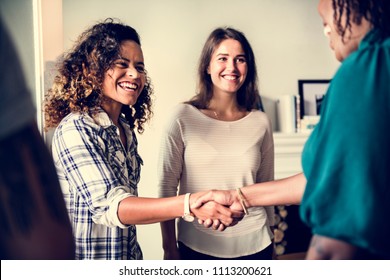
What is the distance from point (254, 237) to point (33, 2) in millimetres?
758

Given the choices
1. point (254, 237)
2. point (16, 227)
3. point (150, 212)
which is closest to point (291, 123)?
point (254, 237)

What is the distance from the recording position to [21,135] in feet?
1.11

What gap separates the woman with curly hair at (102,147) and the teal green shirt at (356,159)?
0.41 m

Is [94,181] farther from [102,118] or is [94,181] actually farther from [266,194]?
[266,194]

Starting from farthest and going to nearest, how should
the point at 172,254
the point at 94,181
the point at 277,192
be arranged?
the point at 172,254 < the point at 277,192 < the point at 94,181

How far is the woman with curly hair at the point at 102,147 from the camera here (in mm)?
744

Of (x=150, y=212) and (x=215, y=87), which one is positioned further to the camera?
(x=215, y=87)

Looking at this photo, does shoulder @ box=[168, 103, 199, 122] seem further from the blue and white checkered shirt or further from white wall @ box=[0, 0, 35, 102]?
white wall @ box=[0, 0, 35, 102]

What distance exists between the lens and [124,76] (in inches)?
33.6

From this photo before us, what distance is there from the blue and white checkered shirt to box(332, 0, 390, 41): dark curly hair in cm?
47

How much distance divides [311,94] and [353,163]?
96cm

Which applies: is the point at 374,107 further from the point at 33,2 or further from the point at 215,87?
the point at 33,2

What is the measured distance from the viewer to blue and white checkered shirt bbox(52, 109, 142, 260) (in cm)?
74

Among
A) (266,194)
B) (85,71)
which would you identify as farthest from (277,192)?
(85,71)
